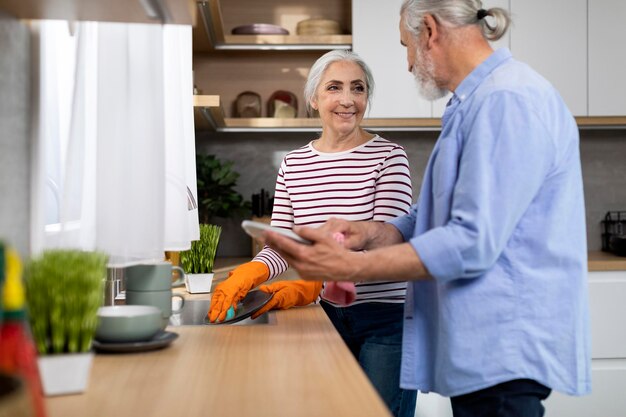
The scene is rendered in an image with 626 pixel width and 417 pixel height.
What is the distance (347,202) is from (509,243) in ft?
2.43

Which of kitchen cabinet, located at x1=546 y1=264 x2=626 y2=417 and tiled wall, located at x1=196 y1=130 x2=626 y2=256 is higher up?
tiled wall, located at x1=196 y1=130 x2=626 y2=256

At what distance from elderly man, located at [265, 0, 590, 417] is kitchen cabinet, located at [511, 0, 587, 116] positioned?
229cm

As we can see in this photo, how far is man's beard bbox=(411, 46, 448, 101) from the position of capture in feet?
4.84

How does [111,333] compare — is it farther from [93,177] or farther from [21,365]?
[21,365]

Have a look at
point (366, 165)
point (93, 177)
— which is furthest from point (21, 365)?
point (366, 165)

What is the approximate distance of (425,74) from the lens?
1496mm

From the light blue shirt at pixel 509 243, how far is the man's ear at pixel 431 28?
0.47ft

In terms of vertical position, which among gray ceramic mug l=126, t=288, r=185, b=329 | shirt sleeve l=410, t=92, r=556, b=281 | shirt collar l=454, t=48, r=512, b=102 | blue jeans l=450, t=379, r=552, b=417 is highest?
shirt collar l=454, t=48, r=512, b=102

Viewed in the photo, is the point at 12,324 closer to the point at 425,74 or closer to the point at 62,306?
the point at 62,306

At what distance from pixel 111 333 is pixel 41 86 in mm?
450

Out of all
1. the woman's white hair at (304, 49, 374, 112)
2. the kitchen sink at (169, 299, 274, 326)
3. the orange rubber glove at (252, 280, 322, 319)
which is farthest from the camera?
the woman's white hair at (304, 49, 374, 112)

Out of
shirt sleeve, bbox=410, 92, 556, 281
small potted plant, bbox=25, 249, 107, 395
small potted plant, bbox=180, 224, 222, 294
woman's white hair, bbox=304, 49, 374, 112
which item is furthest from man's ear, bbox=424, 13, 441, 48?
small potted plant, bbox=180, 224, 222, 294

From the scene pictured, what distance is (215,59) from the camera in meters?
3.85

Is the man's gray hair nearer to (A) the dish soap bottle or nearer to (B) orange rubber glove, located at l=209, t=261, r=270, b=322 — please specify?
(B) orange rubber glove, located at l=209, t=261, r=270, b=322
